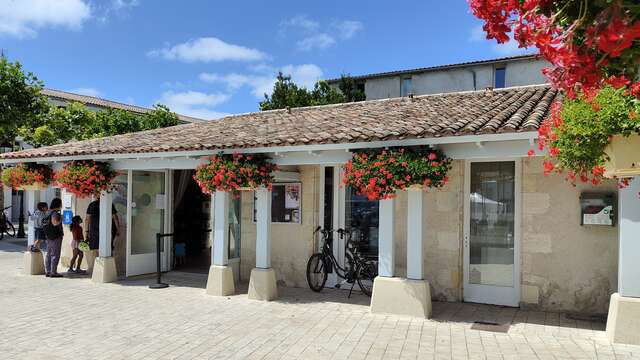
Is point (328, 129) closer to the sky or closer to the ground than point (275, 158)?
closer to the sky

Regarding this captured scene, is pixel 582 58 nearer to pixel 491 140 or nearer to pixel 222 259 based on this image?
pixel 491 140

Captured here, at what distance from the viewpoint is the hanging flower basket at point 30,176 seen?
10.2 meters

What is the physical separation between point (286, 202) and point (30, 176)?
5643mm

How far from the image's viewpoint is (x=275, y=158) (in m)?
7.90

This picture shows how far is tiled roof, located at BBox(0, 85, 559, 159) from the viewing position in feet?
21.0

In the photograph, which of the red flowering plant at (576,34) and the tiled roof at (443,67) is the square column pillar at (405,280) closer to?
the red flowering plant at (576,34)

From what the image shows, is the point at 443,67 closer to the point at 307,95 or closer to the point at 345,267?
the point at 307,95

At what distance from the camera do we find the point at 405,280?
6.78 m

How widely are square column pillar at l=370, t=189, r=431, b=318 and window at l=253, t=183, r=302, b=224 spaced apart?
2.64m

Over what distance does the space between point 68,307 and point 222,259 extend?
2.46m

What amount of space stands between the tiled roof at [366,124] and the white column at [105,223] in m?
0.99

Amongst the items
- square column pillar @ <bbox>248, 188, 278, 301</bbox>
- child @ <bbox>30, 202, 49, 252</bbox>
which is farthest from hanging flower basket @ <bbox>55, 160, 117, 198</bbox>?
square column pillar @ <bbox>248, 188, 278, 301</bbox>

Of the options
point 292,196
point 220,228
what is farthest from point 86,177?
point 292,196

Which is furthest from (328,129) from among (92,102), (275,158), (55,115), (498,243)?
(92,102)
